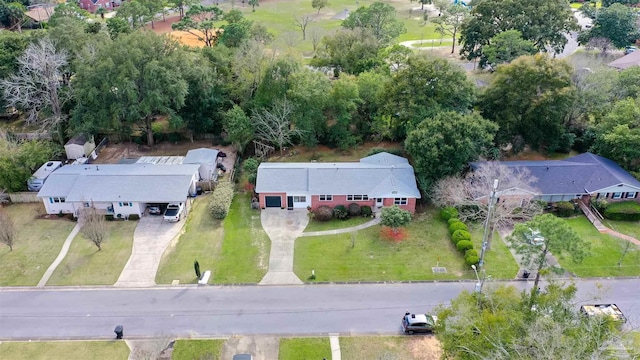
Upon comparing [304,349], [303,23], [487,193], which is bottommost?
[304,349]

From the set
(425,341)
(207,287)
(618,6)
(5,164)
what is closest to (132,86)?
(5,164)

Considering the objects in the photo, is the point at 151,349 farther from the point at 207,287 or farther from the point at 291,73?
A: the point at 291,73

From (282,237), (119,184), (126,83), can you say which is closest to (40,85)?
(126,83)

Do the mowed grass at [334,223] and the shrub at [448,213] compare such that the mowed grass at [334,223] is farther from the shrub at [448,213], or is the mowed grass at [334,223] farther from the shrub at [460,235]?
the shrub at [460,235]

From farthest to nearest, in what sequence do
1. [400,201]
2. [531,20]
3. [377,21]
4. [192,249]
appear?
[377,21] → [531,20] → [400,201] → [192,249]

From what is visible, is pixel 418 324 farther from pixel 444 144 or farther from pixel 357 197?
pixel 444 144

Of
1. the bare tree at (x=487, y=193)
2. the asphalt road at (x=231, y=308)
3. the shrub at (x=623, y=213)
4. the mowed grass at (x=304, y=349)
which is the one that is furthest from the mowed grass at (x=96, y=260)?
the shrub at (x=623, y=213)
